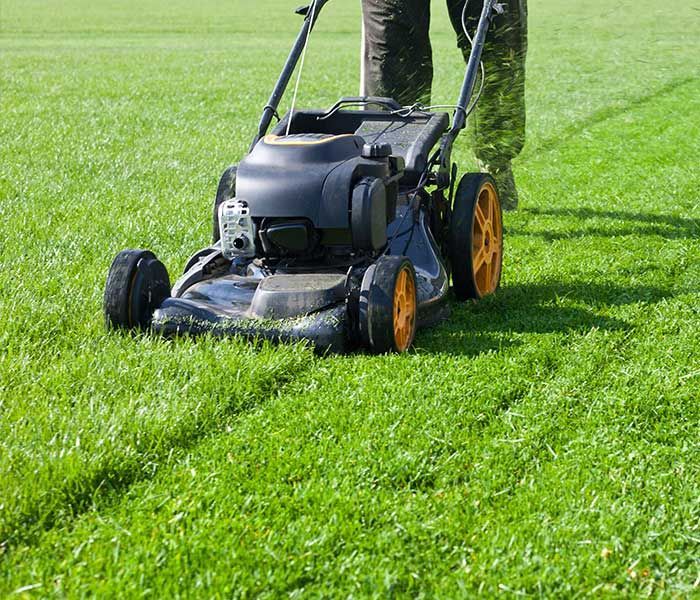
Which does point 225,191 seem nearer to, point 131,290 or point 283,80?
point 283,80

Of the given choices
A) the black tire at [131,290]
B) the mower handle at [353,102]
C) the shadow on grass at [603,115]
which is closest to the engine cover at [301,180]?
the black tire at [131,290]

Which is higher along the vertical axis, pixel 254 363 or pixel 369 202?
pixel 369 202

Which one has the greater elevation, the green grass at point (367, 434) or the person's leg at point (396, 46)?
the person's leg at point (396, 46)

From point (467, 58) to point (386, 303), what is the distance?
2866 millimetres

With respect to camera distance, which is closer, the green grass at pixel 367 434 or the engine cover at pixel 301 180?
the green grass at pixel 367 434

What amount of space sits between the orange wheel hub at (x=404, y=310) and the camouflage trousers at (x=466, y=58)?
6.03 feet

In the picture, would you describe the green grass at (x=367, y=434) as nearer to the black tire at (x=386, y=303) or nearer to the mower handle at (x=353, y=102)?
the black tire at (x=386, y=303)

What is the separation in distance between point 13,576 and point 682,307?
3.00 m

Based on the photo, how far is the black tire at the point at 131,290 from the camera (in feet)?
12.8

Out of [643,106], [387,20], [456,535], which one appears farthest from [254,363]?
[643,106]

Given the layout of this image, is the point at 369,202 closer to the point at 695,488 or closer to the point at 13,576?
the point at 695,488

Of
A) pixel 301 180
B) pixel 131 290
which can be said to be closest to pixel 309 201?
pixel 301 180

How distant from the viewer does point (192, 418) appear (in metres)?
3.23

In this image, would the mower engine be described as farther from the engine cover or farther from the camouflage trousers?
the camouflage trousers
